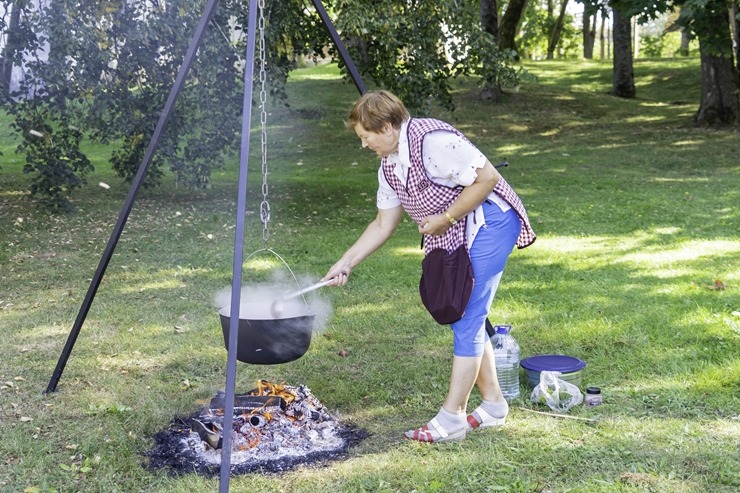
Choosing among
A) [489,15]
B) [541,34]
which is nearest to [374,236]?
[489,15]

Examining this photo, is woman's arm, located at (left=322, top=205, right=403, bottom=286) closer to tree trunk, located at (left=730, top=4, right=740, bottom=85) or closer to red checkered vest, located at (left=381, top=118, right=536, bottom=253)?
red checkered vest, located at (left=381, top=118, right=536, bottom=253)

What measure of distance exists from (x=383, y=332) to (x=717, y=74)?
11172 millimetres

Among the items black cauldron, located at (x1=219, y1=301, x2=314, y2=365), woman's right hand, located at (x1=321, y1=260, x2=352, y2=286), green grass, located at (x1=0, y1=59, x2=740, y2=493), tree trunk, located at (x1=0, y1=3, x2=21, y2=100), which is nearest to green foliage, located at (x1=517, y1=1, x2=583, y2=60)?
green grass, located at (x1=0, y1=59, x2=740, y2=493)

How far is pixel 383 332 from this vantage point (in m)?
5.36

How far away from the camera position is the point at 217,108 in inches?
333

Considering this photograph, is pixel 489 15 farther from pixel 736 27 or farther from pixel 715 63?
pixel 736 27

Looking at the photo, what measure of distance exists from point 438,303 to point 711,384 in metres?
1.65

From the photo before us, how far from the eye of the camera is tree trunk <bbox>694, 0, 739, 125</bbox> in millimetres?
13180

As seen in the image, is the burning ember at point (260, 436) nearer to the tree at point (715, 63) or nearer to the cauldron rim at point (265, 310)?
the cauldron rim at point (265, 310)

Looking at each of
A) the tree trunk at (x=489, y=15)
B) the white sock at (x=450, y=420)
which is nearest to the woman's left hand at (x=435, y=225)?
the white sock at (x=450, y=420)

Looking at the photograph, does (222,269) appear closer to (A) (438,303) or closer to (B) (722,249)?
(A) (438,303)

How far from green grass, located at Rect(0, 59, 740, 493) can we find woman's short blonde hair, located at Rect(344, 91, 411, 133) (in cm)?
140

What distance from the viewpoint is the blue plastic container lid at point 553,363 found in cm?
423

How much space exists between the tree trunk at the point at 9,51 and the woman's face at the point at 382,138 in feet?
19.9
